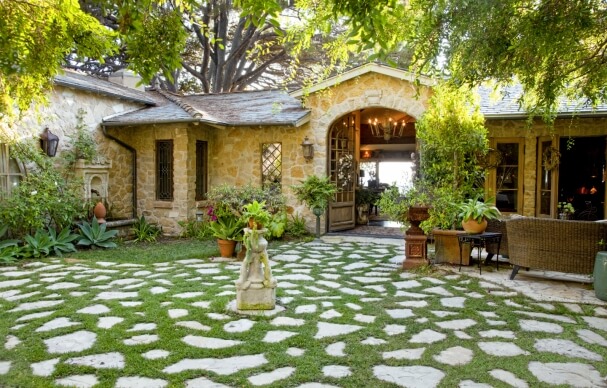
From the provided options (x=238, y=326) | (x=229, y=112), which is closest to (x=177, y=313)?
(x=238, y=326)

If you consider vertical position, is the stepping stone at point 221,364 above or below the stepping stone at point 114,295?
above

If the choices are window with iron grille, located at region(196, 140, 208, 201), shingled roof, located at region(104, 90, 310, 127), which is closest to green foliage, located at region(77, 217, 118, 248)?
shingled roof, located at region(104, 90, 310, 127)

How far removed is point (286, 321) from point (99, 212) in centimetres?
647

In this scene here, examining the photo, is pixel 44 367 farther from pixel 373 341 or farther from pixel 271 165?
pixel 271 165

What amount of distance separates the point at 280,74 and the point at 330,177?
7399mm

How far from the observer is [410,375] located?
3279mm

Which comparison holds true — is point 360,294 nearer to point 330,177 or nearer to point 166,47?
point 166,47

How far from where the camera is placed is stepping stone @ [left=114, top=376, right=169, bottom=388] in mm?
3096

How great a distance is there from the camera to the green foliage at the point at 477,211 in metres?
6.76

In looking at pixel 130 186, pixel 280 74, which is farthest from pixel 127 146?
pixel 280 74

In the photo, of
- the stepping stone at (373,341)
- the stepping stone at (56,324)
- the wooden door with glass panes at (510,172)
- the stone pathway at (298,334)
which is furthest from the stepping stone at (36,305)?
the wooden door with glass panes at (510,172)

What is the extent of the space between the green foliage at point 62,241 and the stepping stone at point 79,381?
18.4 feet

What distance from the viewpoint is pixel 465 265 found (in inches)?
283

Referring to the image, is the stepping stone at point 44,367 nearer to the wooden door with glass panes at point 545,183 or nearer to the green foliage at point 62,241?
the green foliage at point 62,241
